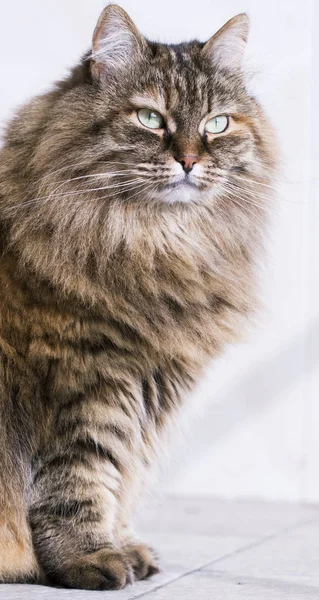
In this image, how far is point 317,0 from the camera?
3629mm

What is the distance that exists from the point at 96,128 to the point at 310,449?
2.15 meters

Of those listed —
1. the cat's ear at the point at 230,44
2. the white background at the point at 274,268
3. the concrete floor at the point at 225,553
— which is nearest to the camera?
the concrete floor at the point at 225,553

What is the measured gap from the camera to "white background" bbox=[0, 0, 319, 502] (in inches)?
143

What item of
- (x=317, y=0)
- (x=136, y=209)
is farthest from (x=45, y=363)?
(x=317, y=0)

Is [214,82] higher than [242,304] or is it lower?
higher

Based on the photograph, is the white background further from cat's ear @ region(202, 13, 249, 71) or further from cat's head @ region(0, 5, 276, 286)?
cat's head @ region(0, 5, 276, 286)

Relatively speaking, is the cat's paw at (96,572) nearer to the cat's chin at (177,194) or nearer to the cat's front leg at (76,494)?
the cat's front leg at (76,494)

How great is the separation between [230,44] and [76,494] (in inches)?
46.3

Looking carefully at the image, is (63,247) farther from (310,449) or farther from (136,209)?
(310,449)

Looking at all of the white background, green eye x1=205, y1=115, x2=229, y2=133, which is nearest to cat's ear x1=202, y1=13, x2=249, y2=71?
green eye x1=205, y1=115, x2=229, y2=133

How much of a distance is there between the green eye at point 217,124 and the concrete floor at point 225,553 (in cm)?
105

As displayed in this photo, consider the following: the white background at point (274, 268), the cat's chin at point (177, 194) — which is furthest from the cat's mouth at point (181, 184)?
the white background at point (274, 268)

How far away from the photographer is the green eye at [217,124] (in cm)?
209

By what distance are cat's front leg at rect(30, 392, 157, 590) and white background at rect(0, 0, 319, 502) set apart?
1756 millimetres
